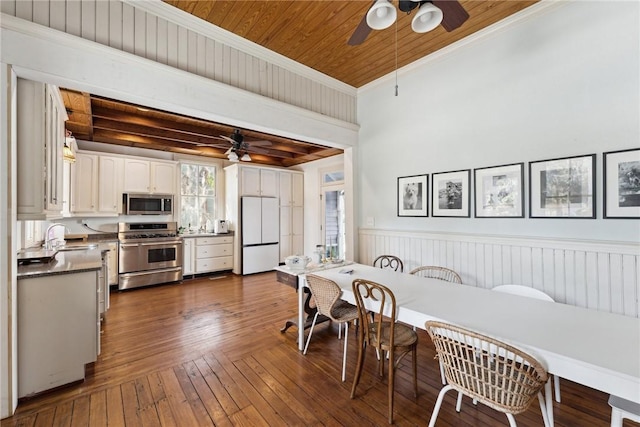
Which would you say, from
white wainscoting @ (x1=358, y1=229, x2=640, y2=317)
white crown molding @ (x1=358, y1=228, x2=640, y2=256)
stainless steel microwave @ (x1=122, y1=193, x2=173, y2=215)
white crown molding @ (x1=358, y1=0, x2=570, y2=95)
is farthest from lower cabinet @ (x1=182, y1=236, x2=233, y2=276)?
white crown molding @ (x1=358, y1=0, x2=570, y2=95)

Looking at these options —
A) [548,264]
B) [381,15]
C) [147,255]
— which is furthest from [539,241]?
[147,255]

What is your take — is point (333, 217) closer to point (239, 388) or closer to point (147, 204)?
point (147, 204)

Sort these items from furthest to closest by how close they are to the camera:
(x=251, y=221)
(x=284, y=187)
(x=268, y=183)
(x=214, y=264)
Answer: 1. (x=284, y=187)
2. (x=268, y=183)
3. (x=251, y=221)
4. (x=214, y=264)

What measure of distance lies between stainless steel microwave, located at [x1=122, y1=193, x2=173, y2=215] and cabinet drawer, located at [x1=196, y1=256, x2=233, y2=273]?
3.97 ft

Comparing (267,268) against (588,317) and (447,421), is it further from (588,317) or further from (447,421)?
(588,317)

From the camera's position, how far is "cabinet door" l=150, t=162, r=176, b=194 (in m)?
5.33

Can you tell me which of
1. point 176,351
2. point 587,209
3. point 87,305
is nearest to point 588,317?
point 587,209

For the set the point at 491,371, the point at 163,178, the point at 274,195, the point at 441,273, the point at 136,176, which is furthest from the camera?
the point at 274,195

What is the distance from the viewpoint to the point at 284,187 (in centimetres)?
673

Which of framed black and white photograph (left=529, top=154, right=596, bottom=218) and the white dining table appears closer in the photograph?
the white dining table

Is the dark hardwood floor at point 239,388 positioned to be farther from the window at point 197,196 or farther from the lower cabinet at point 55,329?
the window at point 197,196

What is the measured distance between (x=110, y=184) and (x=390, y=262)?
5.05 metres

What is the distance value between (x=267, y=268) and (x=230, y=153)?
2.93 meters

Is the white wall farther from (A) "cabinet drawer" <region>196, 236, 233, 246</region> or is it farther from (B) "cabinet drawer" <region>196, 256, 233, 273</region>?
(B) "cabinet drawer" <region>196, 256, 233, 273</region>
